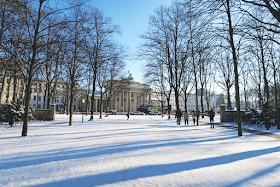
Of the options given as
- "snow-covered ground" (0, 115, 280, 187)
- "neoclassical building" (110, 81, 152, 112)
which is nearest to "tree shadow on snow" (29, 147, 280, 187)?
"snow-covered ground" (0, 115, 280, 187)

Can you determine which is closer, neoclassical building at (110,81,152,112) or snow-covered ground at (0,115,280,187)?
snow-covered ground at (0,115,280,187)

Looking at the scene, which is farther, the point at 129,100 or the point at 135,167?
the point at 129,100

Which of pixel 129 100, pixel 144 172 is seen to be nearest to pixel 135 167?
pixel 144 172

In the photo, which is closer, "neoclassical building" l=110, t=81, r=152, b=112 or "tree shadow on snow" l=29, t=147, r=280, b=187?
"tree shadow on snow" l=29, t=147, r=280, b=187

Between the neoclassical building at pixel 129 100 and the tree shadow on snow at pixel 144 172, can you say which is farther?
the neoclassical building at pixel 129 100

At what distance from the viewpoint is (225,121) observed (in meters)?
22.2

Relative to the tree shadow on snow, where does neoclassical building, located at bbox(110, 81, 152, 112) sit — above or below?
above

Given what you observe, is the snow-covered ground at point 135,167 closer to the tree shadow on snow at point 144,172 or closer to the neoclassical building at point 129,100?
the tree shadow on snow at point 144,172

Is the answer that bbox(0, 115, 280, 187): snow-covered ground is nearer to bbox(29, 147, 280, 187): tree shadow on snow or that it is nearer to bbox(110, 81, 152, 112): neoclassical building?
bbox(29, 147, 280, 187): tree shadow on snow

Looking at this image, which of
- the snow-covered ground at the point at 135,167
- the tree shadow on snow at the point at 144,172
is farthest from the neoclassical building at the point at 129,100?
the tree shadow on snow at the point at 144,172

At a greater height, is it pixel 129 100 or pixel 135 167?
pixel 129 100

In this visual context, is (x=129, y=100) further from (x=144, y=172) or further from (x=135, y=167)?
(x=144, y=172)

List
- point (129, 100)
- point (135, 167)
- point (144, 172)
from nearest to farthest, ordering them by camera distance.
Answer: point (144, 172)
point (135, 167)
point (129, 100)

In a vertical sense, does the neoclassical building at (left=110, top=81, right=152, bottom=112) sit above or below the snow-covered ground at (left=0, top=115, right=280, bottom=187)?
Result: above
